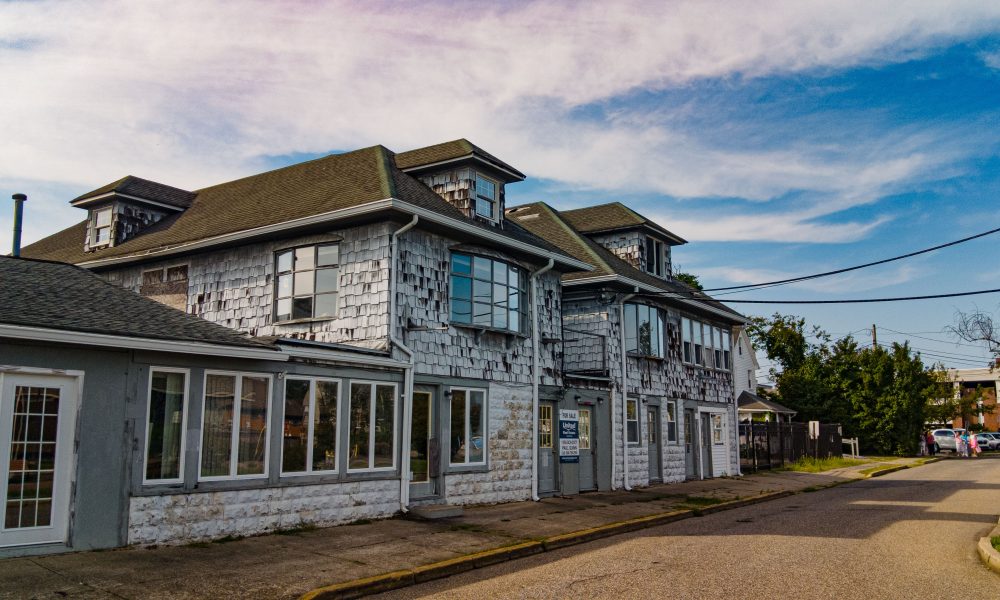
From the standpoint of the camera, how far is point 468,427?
55.2ft

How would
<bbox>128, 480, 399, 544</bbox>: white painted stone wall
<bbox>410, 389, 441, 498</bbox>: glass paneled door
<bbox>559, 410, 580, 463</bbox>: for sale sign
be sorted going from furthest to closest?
1. <bbox>559, 410, 580, 463</bbox>: for sale sign
2. <bbox>410, 389, 441, 498</bbox>: glass paneled door
3. <bbox>128, 480, 399, 544</bbox>: white painted stone wall

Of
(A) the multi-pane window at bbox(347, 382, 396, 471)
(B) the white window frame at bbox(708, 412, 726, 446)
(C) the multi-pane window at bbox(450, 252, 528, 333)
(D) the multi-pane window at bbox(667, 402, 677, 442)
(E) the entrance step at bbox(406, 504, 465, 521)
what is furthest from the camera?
(B) the white window frame at bbox(708, 412, 726, 446)

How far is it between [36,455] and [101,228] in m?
13.0

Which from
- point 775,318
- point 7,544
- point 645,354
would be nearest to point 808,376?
point 775,318

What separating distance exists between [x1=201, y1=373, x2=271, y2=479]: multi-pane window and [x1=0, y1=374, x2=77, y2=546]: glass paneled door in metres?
1.98

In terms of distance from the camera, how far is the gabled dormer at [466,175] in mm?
18234

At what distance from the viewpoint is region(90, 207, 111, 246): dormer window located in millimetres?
21347

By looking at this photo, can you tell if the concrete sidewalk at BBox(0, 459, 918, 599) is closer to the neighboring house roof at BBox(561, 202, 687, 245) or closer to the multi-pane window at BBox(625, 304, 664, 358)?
the multi-pane window at BBox(625, 304, 664, 358)

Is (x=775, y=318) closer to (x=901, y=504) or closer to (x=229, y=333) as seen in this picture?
(x=901, y=504)

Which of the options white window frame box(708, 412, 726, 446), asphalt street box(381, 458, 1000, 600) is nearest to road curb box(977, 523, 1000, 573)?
asphalt street box(381, 458, 1000, 600)

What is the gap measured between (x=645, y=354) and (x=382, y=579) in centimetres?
1551

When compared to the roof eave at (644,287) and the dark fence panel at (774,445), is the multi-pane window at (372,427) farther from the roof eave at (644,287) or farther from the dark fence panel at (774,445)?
the dark fence panel at (774,445)

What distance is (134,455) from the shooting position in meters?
11.0

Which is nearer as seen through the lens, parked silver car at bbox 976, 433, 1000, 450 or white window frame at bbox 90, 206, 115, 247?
white window frame at bbox 90, 206, 115, 247
